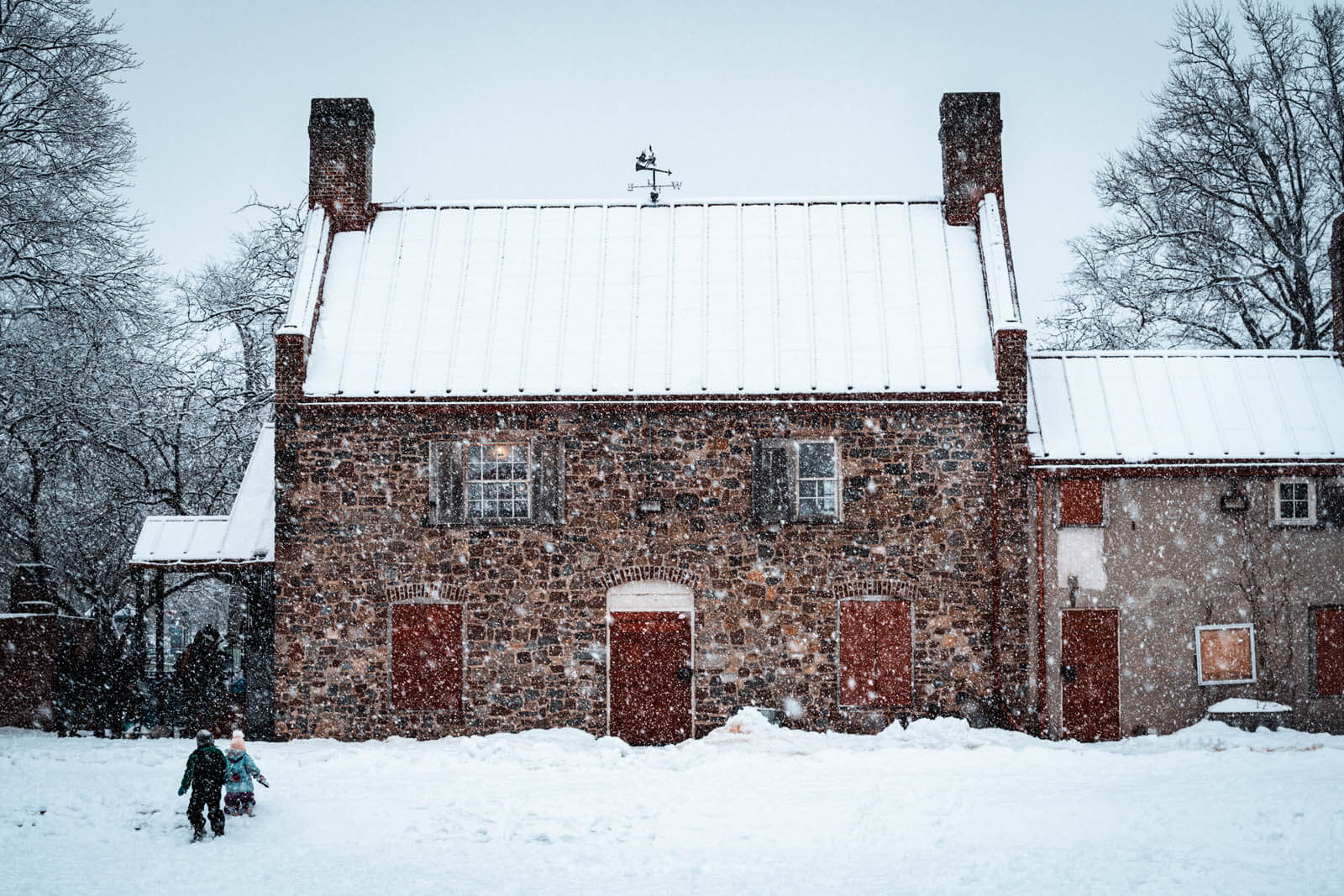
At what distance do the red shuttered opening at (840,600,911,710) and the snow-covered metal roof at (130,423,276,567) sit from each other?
8.84 m

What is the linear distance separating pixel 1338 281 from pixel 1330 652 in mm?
6577

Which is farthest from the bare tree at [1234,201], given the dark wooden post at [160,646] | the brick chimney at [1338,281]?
the dark wooden post at [160,646]

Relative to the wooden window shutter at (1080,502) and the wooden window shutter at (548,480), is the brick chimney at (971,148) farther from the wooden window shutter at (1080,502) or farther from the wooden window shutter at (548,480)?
the wooden window shutter at (548,480)

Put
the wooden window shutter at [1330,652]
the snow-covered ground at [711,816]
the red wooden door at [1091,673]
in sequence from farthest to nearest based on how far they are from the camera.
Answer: the wooden window shutter at [1330,652]
the red wooden door at [1091,673]
the snow-covered ground at [711,816]

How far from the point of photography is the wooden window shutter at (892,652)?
16906 mm

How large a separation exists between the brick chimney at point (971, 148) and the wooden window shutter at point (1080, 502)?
5086mm

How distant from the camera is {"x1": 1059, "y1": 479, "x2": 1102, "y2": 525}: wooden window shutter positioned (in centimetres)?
1736

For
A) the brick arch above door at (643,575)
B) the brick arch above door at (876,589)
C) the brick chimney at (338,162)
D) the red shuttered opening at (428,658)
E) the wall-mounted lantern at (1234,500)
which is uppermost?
the brick chimney at (338,162)

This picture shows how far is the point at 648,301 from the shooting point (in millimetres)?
18719

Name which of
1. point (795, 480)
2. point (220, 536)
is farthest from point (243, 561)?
point (795, 480)

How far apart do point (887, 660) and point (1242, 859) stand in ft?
23.4

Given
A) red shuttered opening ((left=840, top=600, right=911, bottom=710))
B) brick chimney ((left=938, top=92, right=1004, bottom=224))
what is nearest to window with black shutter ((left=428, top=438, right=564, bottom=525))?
red shuttered opening ((left=840, top=600, right=911, bottom=710))

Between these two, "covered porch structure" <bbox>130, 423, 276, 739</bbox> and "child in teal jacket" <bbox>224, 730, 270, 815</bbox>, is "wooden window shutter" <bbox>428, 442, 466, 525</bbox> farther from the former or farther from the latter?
"child in teal jacket" <bbox>224, 730, 270, 815</bbox>

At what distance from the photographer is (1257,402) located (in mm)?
18438
